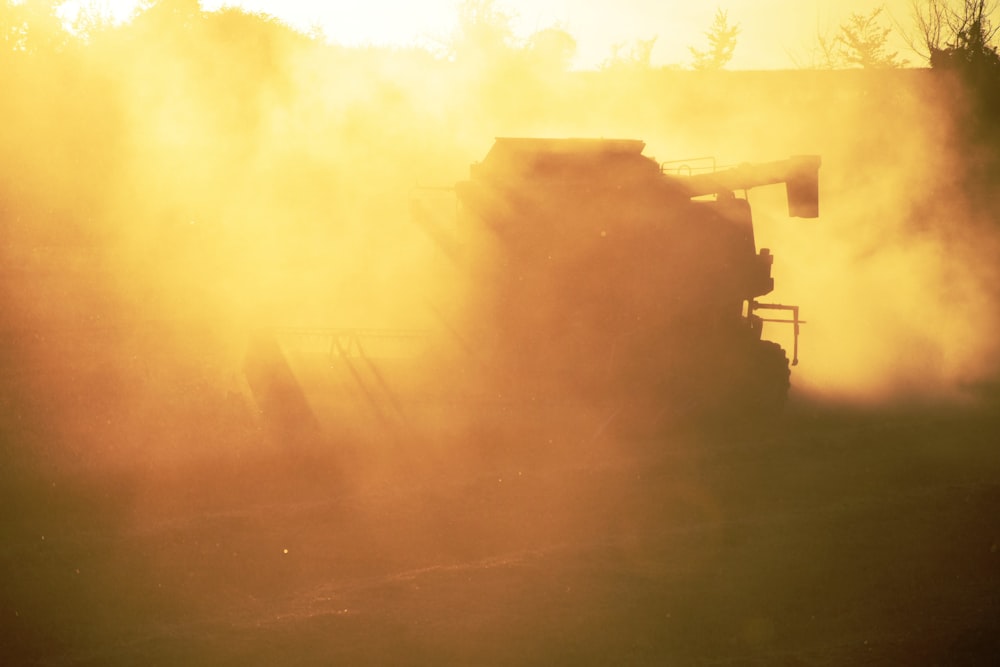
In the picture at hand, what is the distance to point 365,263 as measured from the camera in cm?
2338

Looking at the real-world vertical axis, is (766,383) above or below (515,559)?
above

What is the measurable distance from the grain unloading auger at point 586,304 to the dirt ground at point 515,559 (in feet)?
10.7

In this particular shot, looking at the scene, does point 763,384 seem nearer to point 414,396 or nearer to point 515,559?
point 414,396

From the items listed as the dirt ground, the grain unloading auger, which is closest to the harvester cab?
the grain unloading auger

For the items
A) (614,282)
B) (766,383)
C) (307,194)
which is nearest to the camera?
(614,282)

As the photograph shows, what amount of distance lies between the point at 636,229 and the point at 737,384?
8.64 ft

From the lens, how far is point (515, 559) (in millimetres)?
10109

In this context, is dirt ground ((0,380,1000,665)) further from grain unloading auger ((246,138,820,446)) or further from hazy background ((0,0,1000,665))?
grain unloading auger ((246,138,820,446))

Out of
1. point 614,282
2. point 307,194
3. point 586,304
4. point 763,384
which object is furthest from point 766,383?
point 307,194

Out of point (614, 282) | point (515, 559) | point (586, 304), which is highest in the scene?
point (614, 282)

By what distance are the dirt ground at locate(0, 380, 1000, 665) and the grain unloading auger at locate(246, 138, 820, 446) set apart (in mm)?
3263

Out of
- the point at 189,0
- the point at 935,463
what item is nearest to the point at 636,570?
the point at 935,463

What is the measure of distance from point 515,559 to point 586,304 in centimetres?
884

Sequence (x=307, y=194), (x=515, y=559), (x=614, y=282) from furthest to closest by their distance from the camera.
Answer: (x=307, y=194)
(x=614, y=282)
(x=515, y=559)
